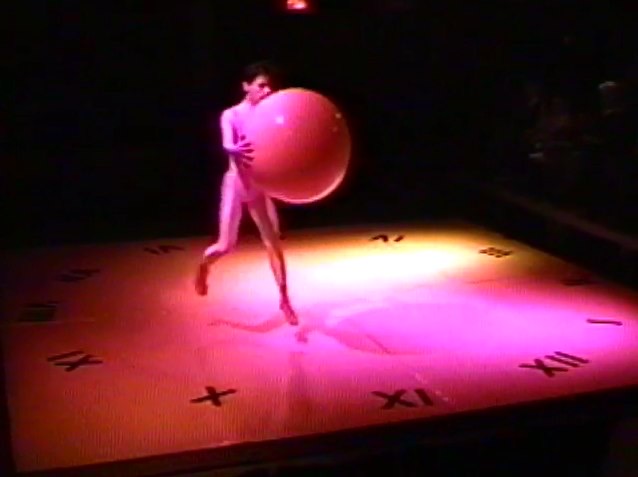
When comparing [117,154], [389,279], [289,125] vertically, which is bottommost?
[389,279]

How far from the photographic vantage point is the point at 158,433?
357 cm

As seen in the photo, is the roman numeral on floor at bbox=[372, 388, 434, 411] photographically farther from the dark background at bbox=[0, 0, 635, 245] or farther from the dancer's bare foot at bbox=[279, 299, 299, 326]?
the dark background at bbox=[0, 0, 635, 245]

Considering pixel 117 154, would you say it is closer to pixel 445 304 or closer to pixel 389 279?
pixel 389 279

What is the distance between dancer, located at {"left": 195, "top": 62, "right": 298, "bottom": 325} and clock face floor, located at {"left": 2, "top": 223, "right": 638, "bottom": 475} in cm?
37

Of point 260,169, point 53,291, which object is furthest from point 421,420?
point 53,291

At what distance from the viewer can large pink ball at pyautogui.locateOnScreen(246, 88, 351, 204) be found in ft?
13.9

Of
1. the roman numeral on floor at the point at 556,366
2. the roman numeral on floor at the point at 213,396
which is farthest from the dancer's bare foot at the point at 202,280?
the roman numeral on floor at the point at 556,366

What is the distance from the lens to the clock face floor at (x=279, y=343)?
3701 mm

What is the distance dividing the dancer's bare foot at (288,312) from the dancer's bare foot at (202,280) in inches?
23.1

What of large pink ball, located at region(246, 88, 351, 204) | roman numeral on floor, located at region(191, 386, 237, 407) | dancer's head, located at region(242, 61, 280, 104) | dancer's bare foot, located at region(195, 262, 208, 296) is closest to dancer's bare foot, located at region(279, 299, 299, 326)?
dancer's bare foot, located at region(195, 262, 208, 296)

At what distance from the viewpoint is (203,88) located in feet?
25.5

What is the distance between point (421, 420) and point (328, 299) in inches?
71.0

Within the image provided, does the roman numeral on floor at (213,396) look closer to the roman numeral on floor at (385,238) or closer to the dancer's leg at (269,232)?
the dancer's leg at (269,232)

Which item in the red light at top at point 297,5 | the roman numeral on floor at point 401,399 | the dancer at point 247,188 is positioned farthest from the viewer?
the red light at top at point 297,5
